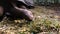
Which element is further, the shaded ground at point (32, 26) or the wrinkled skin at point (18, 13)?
the wrinkled skin at point (18, 13)

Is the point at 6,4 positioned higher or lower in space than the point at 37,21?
higher

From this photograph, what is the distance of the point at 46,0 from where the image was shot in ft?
17.4

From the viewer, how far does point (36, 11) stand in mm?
4641

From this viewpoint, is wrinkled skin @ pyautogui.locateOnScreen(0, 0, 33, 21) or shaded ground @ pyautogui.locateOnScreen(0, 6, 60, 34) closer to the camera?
shaded ground @ pyautogui.locateOnScreen(0, 6, 60, 34)

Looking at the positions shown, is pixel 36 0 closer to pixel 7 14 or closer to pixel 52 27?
pixel 7 14

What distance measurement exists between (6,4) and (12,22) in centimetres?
45

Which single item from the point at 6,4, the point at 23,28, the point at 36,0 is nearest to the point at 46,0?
the point at 36,0

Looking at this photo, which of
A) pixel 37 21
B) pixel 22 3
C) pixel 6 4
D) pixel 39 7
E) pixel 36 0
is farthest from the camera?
pixel 36 0

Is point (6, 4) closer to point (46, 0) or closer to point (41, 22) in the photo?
point (41, 22)

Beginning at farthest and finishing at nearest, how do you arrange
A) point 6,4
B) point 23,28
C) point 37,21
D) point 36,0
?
point 36,0
point 6,4
point 37,21
point 23,28

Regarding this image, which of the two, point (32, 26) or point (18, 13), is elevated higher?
point (18, 13)

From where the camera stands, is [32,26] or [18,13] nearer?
[32,26]

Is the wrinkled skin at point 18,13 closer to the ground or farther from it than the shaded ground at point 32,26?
farther from it

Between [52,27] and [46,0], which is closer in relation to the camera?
[52,27]
